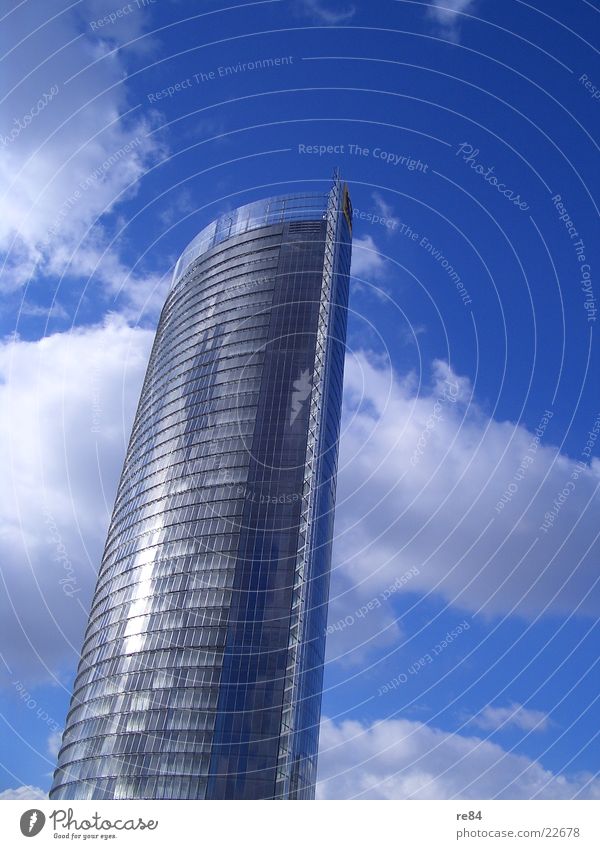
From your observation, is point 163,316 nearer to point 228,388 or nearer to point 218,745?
point 228,388

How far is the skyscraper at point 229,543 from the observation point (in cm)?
7500

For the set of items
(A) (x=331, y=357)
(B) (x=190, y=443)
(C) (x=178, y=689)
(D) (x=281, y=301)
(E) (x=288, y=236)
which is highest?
(E) (x=288, y=236)

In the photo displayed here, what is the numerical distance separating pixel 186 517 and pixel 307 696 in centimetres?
2780

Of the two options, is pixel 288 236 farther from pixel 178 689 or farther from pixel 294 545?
pixel 178 689

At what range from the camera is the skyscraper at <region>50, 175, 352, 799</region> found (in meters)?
75.0

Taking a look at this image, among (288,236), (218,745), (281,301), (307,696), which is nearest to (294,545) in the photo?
(307,696)

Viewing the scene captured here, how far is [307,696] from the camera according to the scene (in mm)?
79438

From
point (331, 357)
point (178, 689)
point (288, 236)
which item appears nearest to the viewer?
point (178, 689)

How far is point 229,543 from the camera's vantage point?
3393 inches

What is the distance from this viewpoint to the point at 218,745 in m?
72.6

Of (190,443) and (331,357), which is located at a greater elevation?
(331,357)

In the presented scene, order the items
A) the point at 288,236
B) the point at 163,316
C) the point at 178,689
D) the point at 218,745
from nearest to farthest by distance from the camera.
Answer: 1. the point at 218,745
2. the point at 178,689
3. the point at 288,236
4. the point at 163,316
